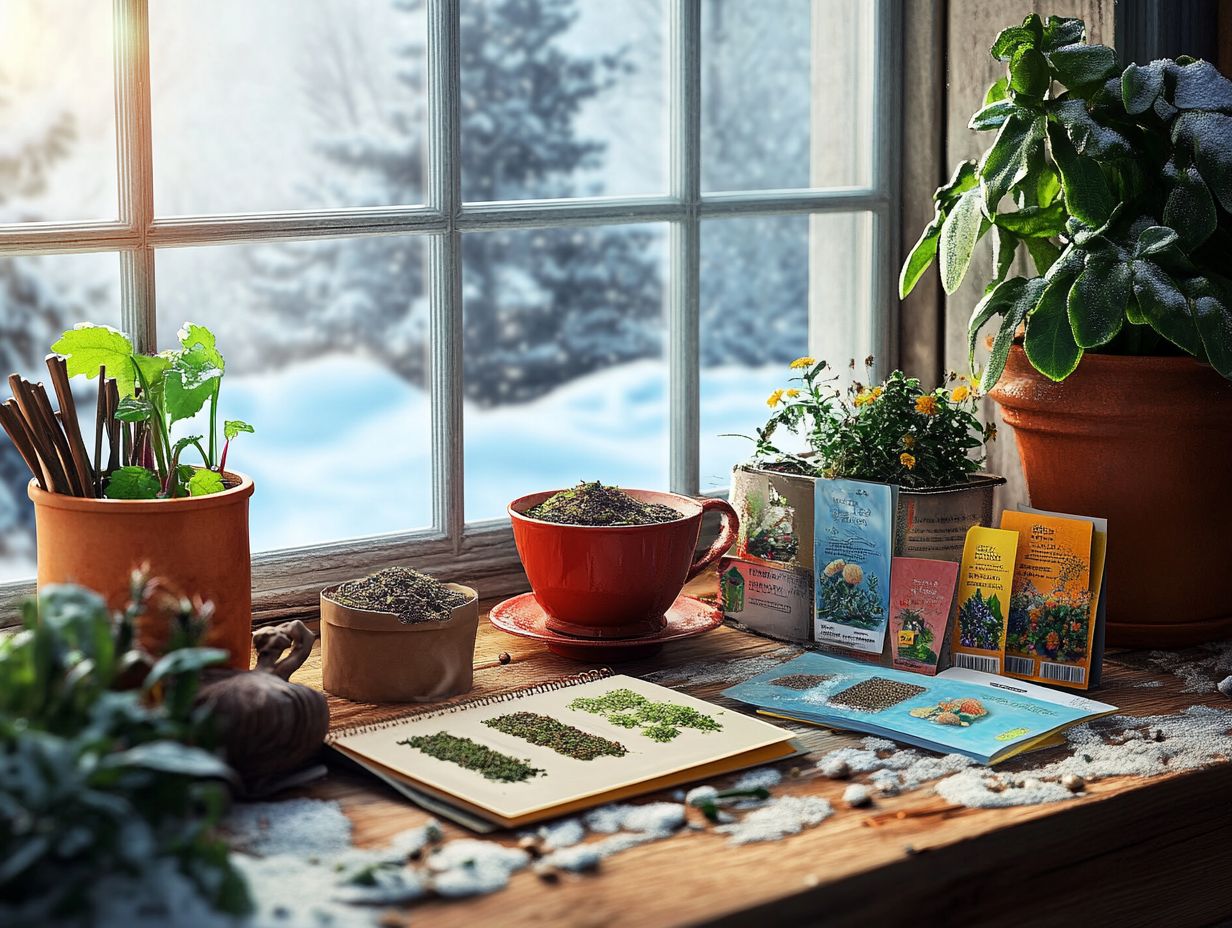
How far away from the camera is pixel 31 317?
1.43 metres

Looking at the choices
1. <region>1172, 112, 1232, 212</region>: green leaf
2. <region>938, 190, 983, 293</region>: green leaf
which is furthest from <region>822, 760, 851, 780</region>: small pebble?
<region>1172, 112, 1232, 212</region>: green leaf

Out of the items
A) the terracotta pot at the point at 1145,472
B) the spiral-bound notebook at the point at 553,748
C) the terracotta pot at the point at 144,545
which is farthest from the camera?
the terracotta pot at the point at 1145,472

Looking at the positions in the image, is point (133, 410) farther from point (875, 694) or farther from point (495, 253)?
point (875, 694)

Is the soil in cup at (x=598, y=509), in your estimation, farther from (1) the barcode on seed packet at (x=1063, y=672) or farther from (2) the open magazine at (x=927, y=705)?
(1) the barcode on seed packet at (x=1063, y=672)

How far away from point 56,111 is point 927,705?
3.35 ft

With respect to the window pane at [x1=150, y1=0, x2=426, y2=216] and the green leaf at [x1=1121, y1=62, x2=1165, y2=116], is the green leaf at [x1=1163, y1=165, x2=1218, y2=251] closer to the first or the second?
the green leaf at [x1=1121, y1=62, x2=1165, y2=116]

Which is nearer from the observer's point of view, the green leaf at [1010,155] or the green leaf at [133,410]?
the green leaf at [133,410]

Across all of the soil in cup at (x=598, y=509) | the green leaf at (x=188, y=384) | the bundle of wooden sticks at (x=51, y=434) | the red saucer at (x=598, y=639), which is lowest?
the red saucer at (x=598, y=639)

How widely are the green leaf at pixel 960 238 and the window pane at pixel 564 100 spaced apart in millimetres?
398

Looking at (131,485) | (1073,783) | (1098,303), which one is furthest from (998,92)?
(131,485)

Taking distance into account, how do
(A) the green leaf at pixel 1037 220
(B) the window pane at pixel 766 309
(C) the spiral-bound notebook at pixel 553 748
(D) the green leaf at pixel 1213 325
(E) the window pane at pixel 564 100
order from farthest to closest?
(B) the window pane at pixel 766 309, (E) the window pane at pixel 564 100, (A) the green leaf at pixel 1037 220, (D) the green leaf at pixel 1213 325, (C) the spiral-bound notebook at pixel 553 748

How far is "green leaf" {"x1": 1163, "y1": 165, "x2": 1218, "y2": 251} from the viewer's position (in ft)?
4.60

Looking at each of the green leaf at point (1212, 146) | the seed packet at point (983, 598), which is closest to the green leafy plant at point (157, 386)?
the seed packet at point (983, 598)

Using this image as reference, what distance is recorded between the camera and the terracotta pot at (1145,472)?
145 cm
